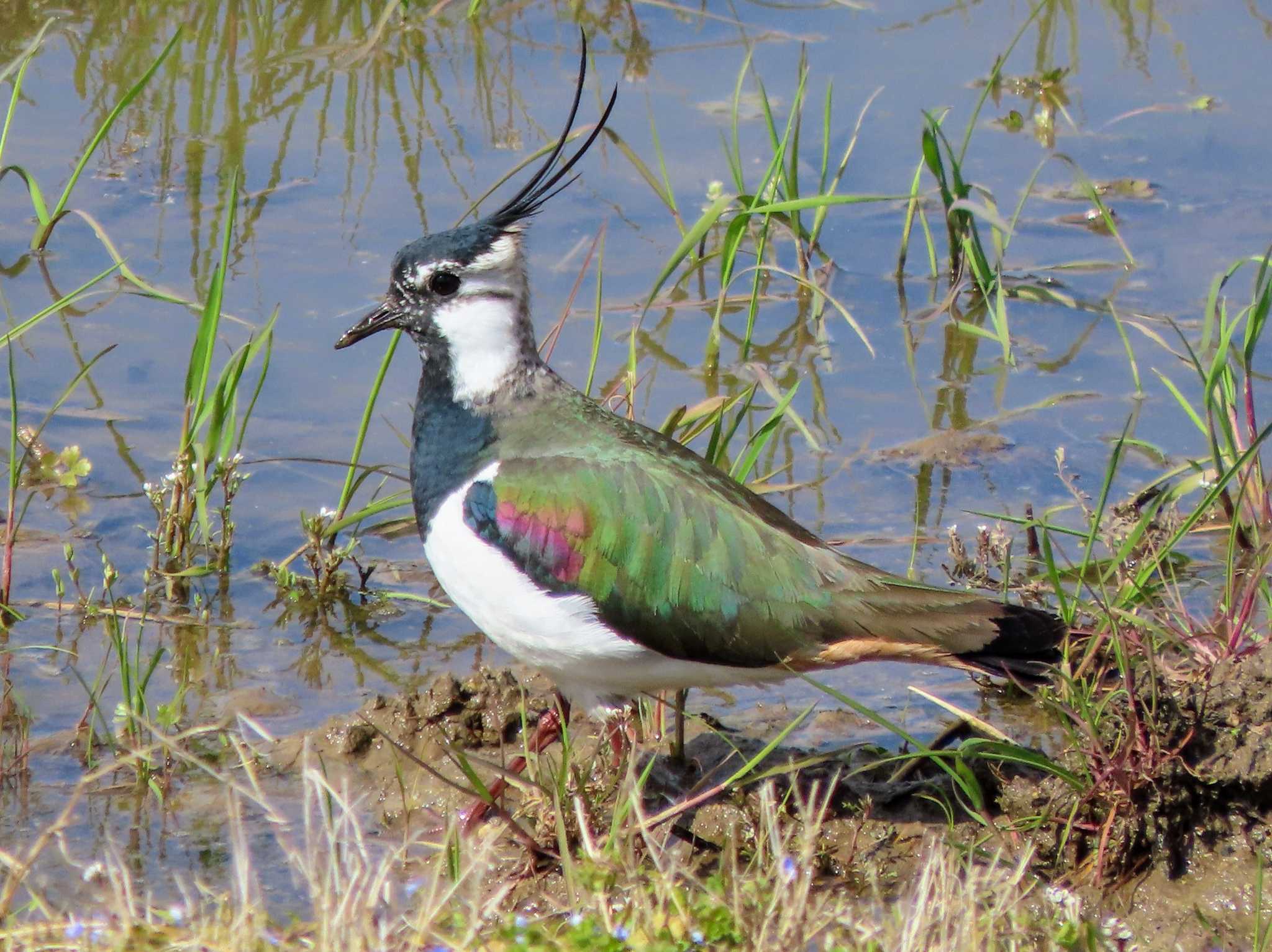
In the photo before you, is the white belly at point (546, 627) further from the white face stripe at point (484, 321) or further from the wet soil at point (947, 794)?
the white face stripe at point (484, 321)

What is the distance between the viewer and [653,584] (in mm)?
4320

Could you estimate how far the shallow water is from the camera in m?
5.43

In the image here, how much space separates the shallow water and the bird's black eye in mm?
1128

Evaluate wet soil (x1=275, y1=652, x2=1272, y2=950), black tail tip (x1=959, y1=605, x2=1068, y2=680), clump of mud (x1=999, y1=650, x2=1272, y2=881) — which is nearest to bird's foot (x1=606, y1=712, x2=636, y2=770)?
wet soil (x1=275, y1=652, x2=1272, y2=950)

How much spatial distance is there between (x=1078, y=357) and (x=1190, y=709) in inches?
118

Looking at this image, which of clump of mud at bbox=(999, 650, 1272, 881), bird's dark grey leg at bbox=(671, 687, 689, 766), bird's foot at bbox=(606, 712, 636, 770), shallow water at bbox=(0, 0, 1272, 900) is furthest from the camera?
shallow water at bbox=(0, 0, 1272, 900)

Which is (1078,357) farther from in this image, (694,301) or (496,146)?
(496,146)

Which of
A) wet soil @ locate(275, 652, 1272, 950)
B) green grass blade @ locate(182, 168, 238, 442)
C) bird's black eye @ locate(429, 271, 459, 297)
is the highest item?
bird's black eye @ locate(429, 271, 459, 297)

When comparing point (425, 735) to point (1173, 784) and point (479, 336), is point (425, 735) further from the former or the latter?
point (1173, 784)

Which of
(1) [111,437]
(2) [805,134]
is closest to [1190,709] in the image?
(1) [111,437]

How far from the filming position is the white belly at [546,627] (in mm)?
4324

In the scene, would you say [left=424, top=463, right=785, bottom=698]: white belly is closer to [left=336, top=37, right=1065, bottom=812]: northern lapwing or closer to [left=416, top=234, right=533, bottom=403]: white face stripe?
[left=336, top=37, right=1065, bottom=812]: northern lapwing

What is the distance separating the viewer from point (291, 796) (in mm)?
4477

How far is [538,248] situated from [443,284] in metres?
2.56
